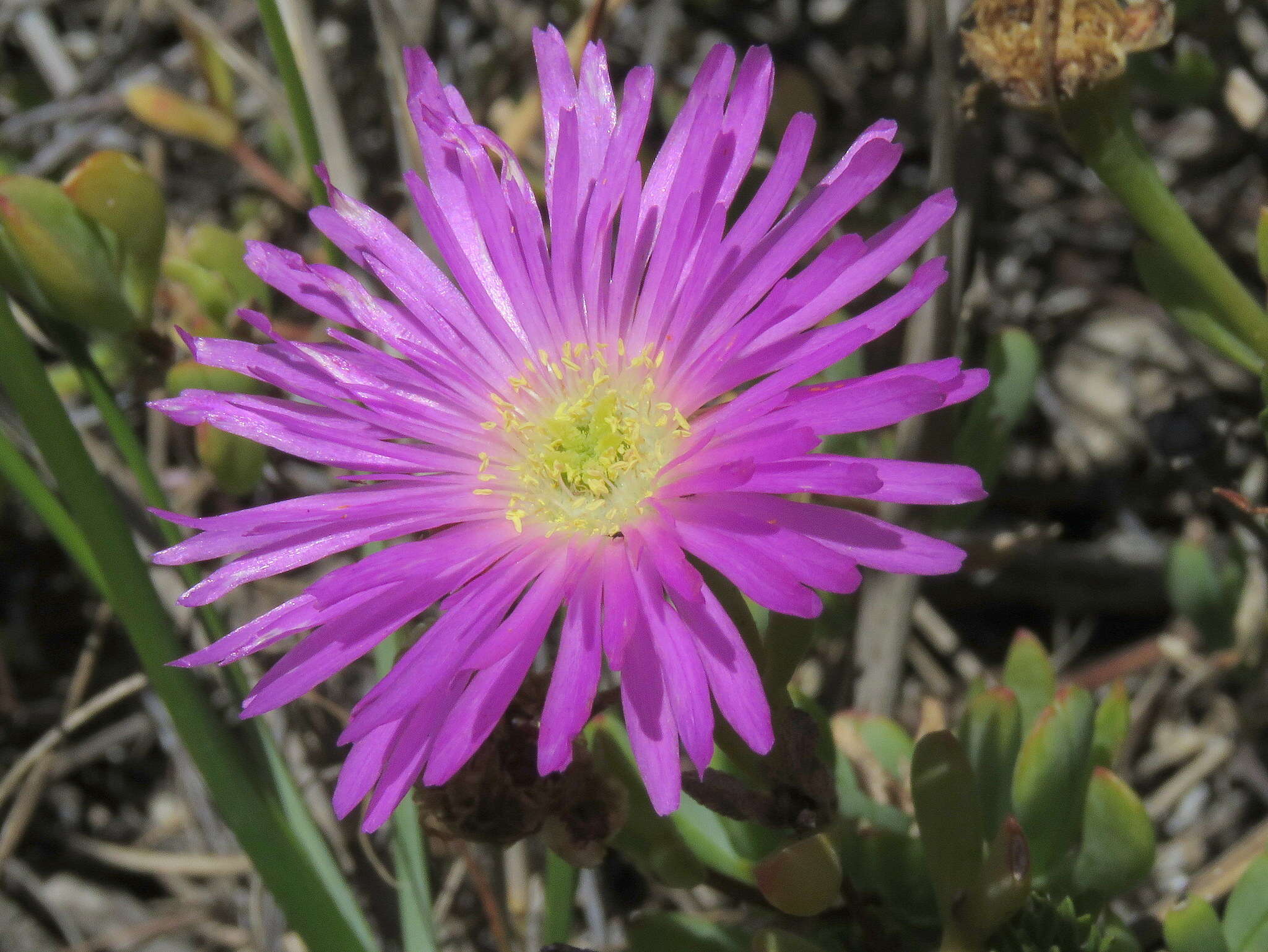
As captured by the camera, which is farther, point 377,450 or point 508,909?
A: point 508,909

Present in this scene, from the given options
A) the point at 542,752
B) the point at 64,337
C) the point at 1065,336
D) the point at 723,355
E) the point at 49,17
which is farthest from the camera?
the point at 49,17

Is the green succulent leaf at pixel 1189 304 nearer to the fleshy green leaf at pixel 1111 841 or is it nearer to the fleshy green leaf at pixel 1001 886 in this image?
the fleshy green leaf at pixel 1111 841

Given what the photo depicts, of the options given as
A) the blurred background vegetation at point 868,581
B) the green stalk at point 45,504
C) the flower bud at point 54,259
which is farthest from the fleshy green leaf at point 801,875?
the flower bud at point 54,259

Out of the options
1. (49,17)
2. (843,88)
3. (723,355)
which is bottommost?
(723,355)

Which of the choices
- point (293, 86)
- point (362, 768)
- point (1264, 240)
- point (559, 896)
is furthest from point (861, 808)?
point (293, 86)

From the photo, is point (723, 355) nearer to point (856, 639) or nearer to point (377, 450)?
point (377, 450)

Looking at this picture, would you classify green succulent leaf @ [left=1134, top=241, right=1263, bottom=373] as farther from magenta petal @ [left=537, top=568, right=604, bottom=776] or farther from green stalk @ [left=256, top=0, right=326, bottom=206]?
green stalk @ [left=256, top=0, right=326, bottom=206]

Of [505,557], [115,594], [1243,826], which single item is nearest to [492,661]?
[505,557]

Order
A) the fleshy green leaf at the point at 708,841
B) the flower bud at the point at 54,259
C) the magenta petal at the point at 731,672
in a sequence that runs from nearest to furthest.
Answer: the magenta petal at the point at 731,672, the fleshy green leaf at the point at 708,841, the flower bud at the point at 54,259
